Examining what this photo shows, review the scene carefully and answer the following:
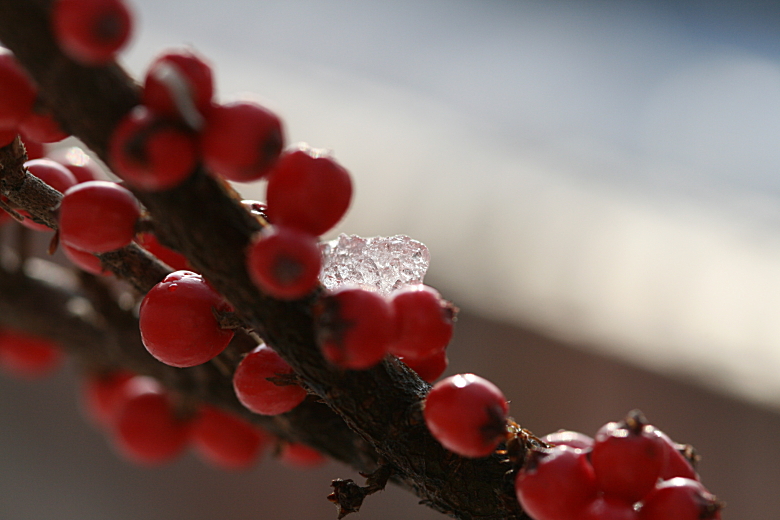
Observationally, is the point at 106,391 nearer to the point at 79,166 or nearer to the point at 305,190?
the point at 79,166

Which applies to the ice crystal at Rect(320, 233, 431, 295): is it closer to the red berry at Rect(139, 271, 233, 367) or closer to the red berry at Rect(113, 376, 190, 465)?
the red berry at Rect(139, 271, 233, 367)

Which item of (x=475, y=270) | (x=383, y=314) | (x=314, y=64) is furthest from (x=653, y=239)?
(x=314, y=64)

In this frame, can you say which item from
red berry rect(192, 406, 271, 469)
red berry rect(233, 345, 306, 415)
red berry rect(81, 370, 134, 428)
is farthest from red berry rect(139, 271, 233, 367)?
red berry rect(81, 370, 134, 428)

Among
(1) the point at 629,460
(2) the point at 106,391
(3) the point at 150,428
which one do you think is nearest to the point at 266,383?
(1) the point at 629,460

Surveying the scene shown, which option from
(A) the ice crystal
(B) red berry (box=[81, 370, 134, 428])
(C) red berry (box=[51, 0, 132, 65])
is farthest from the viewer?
(B) red berry (box=[81, 370, 134, 428])

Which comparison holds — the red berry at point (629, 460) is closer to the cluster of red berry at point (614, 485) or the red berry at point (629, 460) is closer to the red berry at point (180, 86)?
the cluster of red berry at point (614, 485)

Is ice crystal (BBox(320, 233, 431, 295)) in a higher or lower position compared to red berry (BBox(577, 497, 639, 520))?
higher

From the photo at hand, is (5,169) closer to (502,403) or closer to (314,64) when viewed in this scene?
(502,403)
